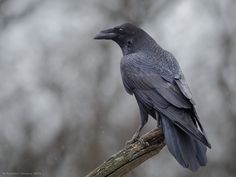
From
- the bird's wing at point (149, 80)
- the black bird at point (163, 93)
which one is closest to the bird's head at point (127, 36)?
the black bird at point (163, 93)

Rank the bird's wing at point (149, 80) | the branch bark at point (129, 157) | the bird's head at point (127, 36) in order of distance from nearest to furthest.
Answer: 1. the branch bark at point (129, 157)
2. the bird's wing at point (149, 80)
3. the bird's head at point (127, 36)

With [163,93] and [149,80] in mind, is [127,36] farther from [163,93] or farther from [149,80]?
[163,93]

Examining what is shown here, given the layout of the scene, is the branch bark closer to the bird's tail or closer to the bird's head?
the bird's tail

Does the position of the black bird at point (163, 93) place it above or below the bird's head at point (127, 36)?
below

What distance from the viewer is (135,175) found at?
38.0 ft

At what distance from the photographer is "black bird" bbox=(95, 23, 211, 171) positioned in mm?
7012

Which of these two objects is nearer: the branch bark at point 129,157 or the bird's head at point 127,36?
the branch bark at point 129,157

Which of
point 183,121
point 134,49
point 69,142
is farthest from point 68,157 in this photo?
point 183,121

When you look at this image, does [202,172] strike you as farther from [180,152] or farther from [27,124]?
[180,152]

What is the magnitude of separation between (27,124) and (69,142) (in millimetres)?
711

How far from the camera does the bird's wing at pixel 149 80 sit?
7.36 metres

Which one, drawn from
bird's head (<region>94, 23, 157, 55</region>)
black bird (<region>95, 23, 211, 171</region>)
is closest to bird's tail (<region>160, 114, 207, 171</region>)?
black bird (<region>95, 23, 211, 171</region>)

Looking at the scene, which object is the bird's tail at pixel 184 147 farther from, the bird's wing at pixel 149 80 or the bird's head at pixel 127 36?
the bird's head at pixel 127 36

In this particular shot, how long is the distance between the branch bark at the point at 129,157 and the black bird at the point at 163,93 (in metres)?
0.16
